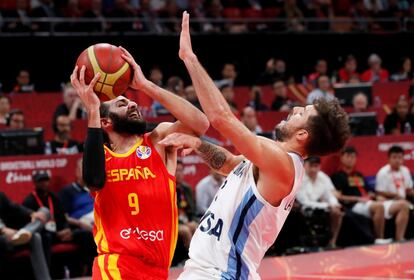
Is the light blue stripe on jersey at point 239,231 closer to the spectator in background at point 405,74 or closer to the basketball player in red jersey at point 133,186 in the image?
the basketball player in red jersey at point 133,186

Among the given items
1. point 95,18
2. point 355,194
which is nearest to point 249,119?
point 355,194

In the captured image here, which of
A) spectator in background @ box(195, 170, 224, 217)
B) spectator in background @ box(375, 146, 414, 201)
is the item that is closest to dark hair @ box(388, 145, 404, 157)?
spectator in background @ box(375, 146, 414, 201)

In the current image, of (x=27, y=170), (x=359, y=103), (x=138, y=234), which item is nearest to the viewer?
(x=138, y=234)

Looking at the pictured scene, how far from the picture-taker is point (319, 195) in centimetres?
1138

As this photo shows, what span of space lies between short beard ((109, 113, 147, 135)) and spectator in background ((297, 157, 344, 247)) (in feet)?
20.7

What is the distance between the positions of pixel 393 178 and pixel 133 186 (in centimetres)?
785

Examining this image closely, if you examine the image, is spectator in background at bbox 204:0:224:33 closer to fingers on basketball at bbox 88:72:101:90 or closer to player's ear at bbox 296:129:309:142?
fingers on basketball at bbox 88:72:101:90

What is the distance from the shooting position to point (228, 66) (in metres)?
15.3

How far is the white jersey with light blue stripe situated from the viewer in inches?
170

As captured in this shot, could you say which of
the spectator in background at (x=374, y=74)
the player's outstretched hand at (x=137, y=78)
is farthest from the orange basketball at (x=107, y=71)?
the spectator in background at (x=374, y=74)

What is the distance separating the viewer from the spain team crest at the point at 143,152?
4957mm

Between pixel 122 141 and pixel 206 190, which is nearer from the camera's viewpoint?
pixel 122 141

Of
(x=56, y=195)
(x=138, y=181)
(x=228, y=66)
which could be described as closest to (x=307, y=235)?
(x=56, y=195)

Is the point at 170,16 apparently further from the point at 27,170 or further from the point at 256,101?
the point at 27,170
